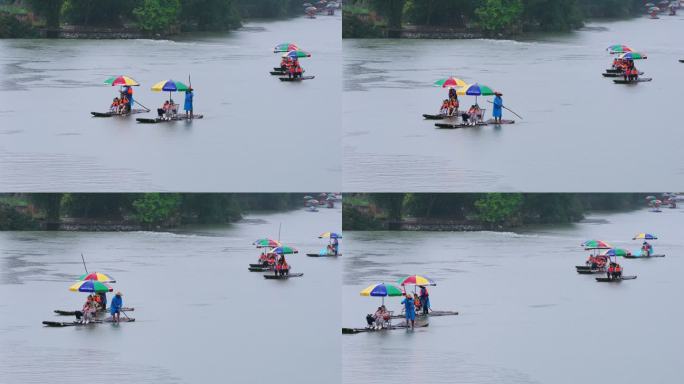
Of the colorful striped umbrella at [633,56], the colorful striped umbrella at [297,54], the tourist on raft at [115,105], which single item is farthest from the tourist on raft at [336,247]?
the colorful striped umbrella at [633,56]

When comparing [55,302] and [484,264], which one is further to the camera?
[484,264]

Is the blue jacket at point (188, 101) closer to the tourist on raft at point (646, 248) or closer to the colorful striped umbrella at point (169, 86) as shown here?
the colorful striped umbrella at point (169, 86)

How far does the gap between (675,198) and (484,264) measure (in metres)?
5.33

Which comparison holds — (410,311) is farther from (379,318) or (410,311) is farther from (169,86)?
(169,86)

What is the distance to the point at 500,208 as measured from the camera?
5544 cm

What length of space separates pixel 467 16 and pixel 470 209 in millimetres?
4453

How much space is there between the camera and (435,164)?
171 feet

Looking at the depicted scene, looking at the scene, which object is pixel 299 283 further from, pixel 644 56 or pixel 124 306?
pixel 644 56

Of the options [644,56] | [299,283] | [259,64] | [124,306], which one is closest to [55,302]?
[124,306]

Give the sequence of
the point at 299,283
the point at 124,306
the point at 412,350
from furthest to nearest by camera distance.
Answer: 1. the point at 299,283
2. the point at 124,306
3. the point at 412,350

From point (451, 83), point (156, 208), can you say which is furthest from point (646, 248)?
point (156, 208)

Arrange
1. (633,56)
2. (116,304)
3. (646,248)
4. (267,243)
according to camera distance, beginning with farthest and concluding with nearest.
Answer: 1. (646,248)
2. (633,56)
3. (267,243)
4. (116,304)

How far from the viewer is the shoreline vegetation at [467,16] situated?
54.5 metres

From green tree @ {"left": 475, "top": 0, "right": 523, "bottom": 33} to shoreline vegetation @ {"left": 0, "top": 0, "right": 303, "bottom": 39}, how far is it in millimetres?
4204
